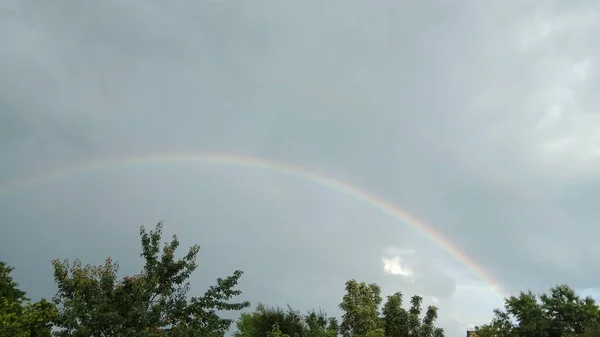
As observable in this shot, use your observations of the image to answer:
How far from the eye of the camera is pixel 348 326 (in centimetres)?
4675

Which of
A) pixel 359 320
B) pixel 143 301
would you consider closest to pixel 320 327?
pixel 359 320

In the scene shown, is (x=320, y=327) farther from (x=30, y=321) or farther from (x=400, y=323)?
(x=30, y=321)

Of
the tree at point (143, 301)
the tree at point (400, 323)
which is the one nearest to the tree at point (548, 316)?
the tree at point (400, 323)

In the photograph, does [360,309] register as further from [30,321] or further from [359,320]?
[30,321]

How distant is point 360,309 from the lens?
45312 mm

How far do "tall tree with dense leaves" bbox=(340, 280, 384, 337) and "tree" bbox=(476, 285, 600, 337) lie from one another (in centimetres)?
963

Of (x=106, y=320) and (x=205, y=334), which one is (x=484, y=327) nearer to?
(x=205, y=334)

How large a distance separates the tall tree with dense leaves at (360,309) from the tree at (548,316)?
9628mm

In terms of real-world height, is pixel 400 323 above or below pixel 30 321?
above

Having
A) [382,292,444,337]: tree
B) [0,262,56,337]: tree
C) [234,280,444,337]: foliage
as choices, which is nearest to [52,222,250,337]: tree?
[0,262,56,337]: tree

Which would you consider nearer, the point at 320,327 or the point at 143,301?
the point at 143,301

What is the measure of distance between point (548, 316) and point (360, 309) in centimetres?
1601

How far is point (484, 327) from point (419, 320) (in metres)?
9.83

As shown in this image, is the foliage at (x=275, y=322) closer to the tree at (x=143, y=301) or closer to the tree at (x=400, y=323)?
the tree at (x=400, y=323)
